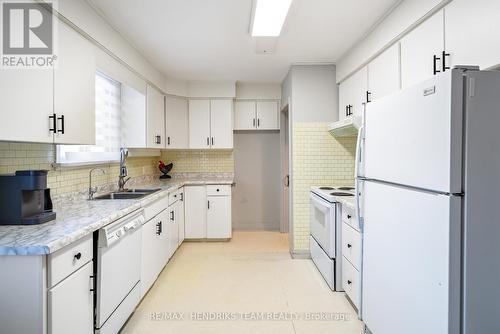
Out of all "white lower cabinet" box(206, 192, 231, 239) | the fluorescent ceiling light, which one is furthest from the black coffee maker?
"white lower cabinet" box(206, 192, 231, 239)

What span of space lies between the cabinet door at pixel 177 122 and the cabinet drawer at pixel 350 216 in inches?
110

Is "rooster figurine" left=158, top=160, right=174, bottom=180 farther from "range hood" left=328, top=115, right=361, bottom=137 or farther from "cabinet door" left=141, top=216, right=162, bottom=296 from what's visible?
"range hood" left=328, top=115, right=361, bottom=137

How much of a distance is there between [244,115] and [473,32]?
11.9 ft

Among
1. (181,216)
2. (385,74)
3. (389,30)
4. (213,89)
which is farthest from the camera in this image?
(213,89)

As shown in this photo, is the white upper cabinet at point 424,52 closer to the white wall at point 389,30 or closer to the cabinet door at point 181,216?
the white wall at point 389,30

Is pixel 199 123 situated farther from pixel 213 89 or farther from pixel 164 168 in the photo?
pixel 164 168

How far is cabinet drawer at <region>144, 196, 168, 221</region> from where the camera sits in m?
2.75

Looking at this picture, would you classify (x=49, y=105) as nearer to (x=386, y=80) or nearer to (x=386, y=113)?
(x=386, y=113)

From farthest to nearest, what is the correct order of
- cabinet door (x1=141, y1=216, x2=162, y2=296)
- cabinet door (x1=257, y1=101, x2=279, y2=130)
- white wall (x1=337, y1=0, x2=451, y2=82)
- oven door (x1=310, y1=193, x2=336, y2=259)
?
cabinet door (x1=257, y1=101, x2=279, y2=130) < oven door (x1=310, y1=193, x2=336, y2=259) < cabinet door (x1=141, y1=216, x2=162, y2=296) < white wall (x1=337, y1=0, x2=451, y2=82)

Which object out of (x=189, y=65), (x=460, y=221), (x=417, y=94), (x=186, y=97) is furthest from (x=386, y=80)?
(x=186, y=97)

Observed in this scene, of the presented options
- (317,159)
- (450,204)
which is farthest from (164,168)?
(450,204)

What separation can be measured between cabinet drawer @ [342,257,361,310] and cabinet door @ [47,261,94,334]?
190 centimetres

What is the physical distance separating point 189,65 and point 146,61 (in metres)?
0.53

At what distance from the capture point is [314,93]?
12.4 ft
